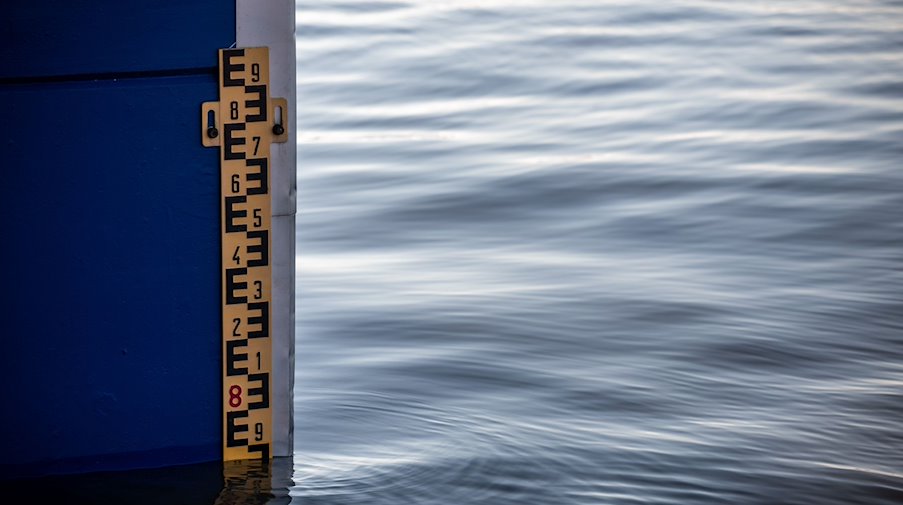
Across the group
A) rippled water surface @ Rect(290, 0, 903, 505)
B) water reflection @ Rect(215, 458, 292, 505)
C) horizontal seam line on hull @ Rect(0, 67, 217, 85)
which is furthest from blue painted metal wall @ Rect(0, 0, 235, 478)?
rippled water surface @ Rect(290, 0, 903, 505)

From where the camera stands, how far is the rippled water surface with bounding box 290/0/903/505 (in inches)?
167

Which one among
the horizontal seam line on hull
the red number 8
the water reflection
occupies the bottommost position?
the water reflection

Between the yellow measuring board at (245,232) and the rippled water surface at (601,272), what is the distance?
273 mm

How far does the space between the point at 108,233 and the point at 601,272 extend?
283 cm

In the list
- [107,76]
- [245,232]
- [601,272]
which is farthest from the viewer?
[601,272]

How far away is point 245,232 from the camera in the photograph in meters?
3.90

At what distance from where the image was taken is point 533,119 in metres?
8.95

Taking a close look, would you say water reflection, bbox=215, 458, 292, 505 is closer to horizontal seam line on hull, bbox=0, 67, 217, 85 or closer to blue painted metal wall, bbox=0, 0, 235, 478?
blue painted metal wall, bbox=0, 0, 235, 478

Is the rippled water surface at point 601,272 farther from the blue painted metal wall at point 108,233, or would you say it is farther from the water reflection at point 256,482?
the blue painted metal wall at point 108,233

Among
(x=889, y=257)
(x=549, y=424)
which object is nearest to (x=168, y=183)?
(x=549, y=424)

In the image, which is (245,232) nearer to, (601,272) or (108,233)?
(108,233)

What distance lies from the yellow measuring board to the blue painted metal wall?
0.03m

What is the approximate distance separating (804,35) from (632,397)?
7.54 m

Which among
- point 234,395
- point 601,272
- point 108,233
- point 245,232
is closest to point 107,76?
point 108,233
